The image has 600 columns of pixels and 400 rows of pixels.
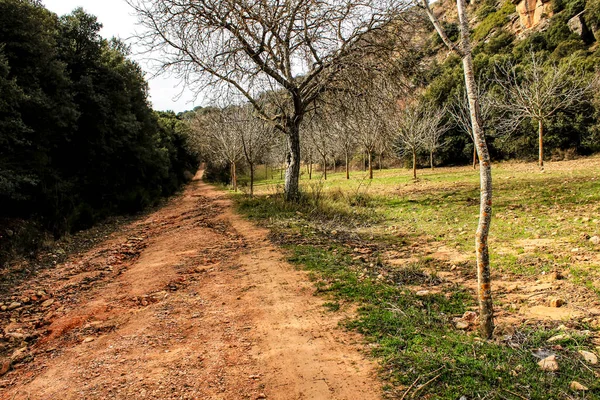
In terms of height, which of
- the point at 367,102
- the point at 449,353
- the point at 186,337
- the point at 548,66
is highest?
the point at 548,66

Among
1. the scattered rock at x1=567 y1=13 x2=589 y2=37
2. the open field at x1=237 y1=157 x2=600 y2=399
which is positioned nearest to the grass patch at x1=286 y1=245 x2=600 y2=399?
the open field at x1=237 y1=157 x2=600 y2=399

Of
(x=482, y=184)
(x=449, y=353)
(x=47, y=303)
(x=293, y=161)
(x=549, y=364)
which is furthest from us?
(x=293, y=161)

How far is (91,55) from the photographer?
49.7 feet

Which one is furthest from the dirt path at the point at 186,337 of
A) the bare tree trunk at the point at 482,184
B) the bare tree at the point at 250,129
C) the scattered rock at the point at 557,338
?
the bare tree at the point at 250,129

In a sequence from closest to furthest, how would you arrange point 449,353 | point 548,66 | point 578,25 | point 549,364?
1. point 549,364
2. point 449,353
3. point 548,66
4. point 578,25

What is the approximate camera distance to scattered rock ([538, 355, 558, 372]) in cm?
255

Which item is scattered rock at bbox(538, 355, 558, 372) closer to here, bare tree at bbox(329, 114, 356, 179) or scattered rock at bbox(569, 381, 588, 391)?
scattered rock at bbox(569, 381, 588, 391)

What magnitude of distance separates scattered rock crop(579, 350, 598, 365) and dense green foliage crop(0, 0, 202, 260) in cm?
1101

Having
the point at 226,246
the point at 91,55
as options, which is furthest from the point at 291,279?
the point at 91,55

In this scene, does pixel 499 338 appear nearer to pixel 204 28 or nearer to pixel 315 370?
pixel 315 370

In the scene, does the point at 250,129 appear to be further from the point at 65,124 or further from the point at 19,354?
the point at 19,354

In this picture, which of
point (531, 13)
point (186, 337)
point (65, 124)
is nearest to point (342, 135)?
point (65, 124)

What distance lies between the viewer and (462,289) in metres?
4.48

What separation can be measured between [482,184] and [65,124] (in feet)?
39.9
